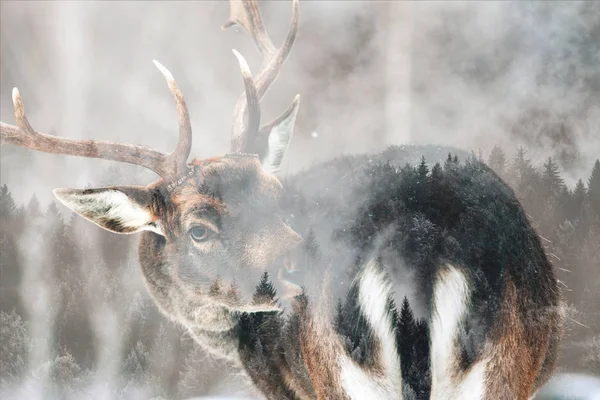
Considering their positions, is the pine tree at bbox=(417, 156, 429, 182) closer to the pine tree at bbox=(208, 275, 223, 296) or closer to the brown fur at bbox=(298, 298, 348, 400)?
the brown fur at bbox=(298, 298, 348, 400)

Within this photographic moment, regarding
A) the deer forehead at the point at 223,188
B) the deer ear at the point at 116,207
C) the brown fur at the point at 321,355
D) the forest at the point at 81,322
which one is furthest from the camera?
the forest at the point at 81,322

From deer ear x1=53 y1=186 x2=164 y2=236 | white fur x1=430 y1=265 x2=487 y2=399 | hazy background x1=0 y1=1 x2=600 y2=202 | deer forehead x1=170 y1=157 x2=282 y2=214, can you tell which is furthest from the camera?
hazy background x1=0 y1=1 x2=600 y2=202

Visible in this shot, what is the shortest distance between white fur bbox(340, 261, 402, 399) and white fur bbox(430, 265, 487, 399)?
0.27 ft

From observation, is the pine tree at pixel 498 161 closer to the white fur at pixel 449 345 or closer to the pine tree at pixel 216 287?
the white fur at pixel 449 345

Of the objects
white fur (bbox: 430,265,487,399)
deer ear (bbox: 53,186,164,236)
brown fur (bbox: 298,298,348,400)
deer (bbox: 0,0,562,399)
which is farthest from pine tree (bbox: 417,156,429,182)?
deer ear (bbox: 53,186,164,236)

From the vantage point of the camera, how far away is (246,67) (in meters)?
1.94

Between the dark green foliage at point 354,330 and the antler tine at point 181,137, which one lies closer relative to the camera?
the dark green foliage at point 354,330

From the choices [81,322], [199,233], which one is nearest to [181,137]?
[199,233]

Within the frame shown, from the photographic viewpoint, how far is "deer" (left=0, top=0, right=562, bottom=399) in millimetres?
1216

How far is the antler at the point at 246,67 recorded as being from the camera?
198cm

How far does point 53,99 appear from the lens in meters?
2.33

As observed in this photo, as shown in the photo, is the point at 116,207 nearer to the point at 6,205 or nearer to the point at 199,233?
the point at 199,233

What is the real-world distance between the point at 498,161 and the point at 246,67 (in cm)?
88

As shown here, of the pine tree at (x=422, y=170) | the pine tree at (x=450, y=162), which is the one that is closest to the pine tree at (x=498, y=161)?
the pine tree at (x=450, y=162)
